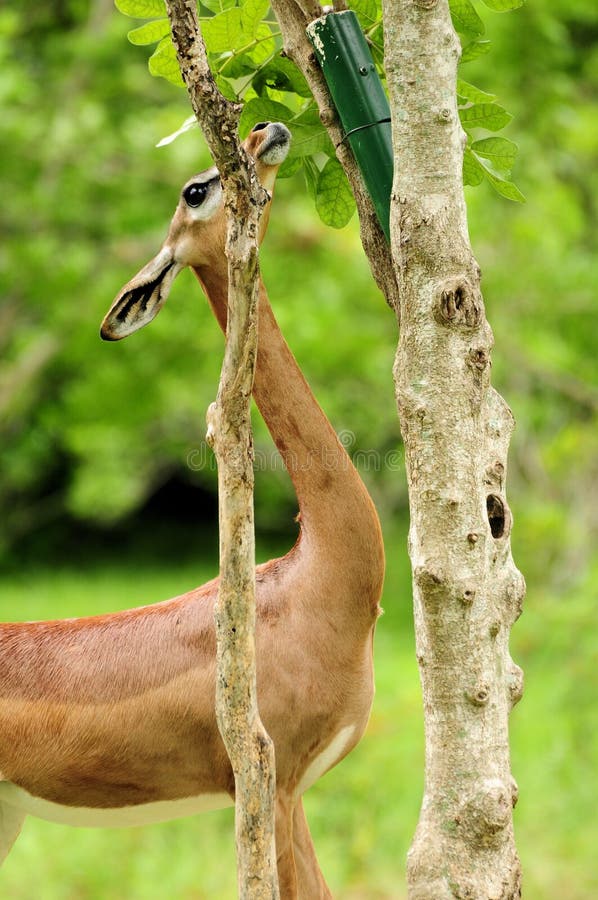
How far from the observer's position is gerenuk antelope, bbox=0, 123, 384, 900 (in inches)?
56.3

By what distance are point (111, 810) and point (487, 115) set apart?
114cm

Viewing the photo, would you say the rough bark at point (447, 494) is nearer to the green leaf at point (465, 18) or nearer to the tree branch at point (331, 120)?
the tree branch at point (331, 120)

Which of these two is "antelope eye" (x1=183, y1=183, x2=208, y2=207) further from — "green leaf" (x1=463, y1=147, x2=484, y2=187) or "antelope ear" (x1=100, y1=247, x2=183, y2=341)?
"green leaf" (x1=463, y1=147, x2=484, y2=187)

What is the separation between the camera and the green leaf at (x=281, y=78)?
5.05 feet

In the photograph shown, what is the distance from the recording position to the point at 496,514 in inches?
52.3

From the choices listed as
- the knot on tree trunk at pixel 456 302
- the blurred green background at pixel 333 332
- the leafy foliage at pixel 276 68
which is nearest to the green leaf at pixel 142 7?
the leafy foliage at pixel 276 68

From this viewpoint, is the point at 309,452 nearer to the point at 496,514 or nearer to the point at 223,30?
the point at 496,514

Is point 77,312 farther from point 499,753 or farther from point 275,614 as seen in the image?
point 499,753

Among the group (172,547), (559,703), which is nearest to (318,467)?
(559,703)

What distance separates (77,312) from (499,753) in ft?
12.1

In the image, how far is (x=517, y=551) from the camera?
17.7 ft

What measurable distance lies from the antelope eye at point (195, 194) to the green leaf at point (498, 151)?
0.41 metres

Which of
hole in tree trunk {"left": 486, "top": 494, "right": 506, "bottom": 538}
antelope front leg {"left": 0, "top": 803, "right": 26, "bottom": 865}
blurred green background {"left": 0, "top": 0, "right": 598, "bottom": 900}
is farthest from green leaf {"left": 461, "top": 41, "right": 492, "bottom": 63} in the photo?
blurred green background {"left": 0, "top": 0, "right": 598, "bottom": 900}

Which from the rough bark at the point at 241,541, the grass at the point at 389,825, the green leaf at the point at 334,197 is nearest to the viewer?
the rough bark at the point at 241,541
